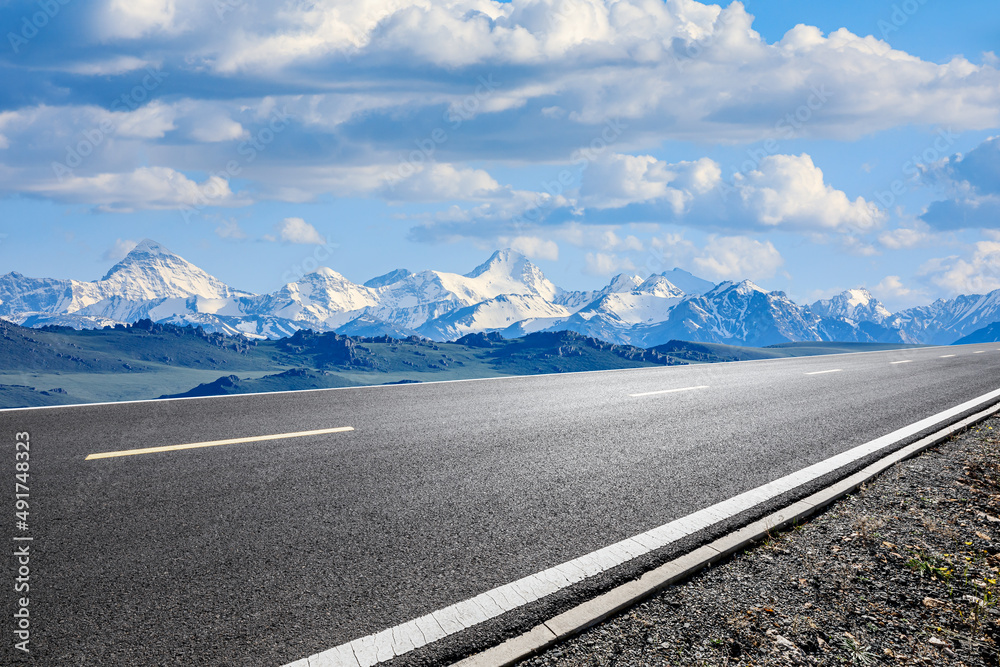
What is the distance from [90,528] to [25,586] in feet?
2.56

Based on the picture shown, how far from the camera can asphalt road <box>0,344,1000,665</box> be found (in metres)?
3.31

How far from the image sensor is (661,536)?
449 centimetres

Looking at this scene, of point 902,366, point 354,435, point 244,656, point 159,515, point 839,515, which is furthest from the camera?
point 902,366

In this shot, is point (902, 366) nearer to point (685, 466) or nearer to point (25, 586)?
point (685, 466)

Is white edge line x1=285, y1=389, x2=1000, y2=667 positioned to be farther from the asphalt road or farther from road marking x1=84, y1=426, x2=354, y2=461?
road marking x1=84, y1=426, x2=354, y2=461

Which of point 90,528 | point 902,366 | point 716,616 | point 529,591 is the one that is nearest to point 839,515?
point 716,616

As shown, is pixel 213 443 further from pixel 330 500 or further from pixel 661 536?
pixel 661 536

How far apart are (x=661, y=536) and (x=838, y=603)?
3.87 ft

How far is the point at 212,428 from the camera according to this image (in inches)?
298

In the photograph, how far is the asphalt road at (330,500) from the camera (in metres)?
3.31

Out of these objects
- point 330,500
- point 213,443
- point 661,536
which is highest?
point 213,443

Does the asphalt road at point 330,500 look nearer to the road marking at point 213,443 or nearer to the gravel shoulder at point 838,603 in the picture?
the road marking at point 213,443

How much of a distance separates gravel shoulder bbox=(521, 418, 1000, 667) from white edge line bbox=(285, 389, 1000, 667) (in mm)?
419

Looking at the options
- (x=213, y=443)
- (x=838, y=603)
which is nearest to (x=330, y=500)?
(x=213, y=443)
